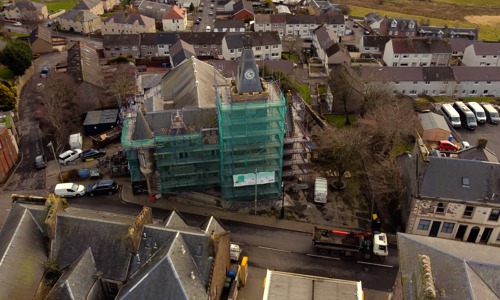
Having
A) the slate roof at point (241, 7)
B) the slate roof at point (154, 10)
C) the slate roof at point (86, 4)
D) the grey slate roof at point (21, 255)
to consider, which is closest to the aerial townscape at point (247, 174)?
the grey slate roof at point (21, 255)

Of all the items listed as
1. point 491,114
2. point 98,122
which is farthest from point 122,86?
point 491,114

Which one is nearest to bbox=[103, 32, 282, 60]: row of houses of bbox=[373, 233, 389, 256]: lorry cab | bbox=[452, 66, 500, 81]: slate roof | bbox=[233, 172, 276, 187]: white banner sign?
bbox=[452, 66, 500, 81]: slate roof

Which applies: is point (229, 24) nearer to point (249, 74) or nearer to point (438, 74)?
point (438, 74)

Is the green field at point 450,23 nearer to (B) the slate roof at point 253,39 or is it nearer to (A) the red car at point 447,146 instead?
(B) the slate roof at point 253,39

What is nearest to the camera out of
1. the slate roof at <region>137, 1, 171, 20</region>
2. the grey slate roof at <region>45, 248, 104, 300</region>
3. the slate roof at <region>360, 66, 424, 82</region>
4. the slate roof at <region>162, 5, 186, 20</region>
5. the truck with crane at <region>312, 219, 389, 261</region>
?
the grey slate roof at <region>45, 248, 104, 300</region>

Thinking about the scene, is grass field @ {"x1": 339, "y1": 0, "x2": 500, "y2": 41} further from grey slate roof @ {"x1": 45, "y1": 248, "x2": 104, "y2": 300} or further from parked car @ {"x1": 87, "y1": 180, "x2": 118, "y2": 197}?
grey slate roof @ {"x1": 45, "y1": 248, "x2": 104, "y2": 300}
